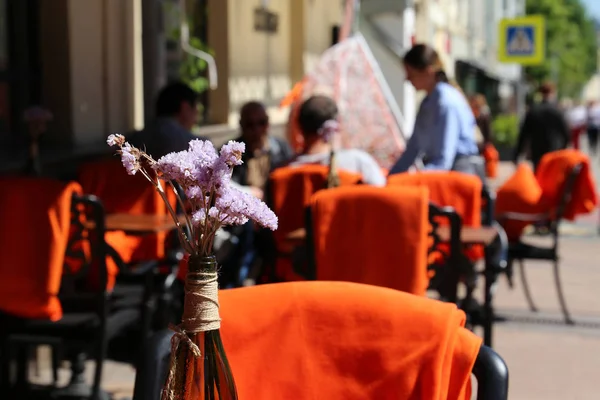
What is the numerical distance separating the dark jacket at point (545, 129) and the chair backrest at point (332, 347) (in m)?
11.3

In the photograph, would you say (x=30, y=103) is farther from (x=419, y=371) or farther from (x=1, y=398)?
(x=419, y=371)

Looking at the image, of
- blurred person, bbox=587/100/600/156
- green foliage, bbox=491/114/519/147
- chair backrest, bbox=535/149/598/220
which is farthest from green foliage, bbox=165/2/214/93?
blurred person, bbox=587/100/600/156

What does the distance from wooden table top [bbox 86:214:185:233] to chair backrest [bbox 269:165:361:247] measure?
0.55m

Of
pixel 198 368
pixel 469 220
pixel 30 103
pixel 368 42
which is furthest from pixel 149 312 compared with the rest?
pixel 368 42

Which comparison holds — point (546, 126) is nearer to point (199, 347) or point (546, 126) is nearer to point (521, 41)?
point (521, 41)

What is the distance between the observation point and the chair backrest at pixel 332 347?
6.19 ft

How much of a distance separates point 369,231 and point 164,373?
2045mm

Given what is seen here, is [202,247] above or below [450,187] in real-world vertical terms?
above

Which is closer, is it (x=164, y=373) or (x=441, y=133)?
(x=164, y=373)

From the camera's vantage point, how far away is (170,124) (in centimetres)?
596

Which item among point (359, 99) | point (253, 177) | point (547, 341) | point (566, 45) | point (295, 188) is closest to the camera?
point (295, 188)

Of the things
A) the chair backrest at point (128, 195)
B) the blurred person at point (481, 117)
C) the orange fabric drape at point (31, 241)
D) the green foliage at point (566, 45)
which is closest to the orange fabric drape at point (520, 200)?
the chair backrest at point (128, 195)

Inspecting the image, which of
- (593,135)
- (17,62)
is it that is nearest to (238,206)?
(17,62)

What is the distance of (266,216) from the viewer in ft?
4.87
